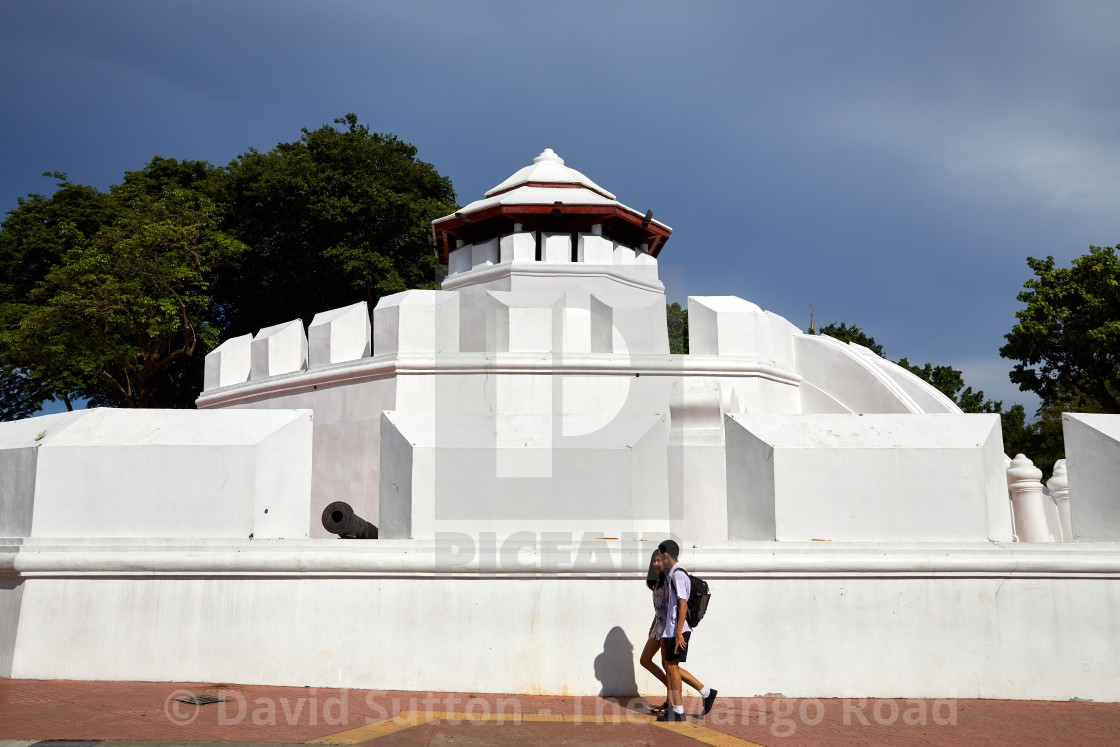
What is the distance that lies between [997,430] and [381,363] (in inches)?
300

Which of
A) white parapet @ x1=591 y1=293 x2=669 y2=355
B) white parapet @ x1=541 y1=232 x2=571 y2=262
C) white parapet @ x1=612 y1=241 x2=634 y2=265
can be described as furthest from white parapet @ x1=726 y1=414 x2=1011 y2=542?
white parapet @ x1=612 y1=241 x2=634 y2=265

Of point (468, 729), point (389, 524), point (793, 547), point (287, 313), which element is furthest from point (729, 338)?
point (287, 313)

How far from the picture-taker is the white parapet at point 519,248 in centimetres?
1514

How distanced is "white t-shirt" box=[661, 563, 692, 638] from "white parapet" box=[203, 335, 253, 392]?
33.0ft

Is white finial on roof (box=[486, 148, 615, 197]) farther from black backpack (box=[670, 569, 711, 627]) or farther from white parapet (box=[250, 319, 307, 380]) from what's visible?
black backpack (box=[670, 569, 711, 627])

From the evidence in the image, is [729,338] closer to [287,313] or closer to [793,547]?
[793,547]

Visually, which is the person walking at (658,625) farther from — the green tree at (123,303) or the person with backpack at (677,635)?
the green tree at (123,303)

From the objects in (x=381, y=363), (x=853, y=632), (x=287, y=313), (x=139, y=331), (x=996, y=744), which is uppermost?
(x=287, y=313)

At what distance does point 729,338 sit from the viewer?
465 inches

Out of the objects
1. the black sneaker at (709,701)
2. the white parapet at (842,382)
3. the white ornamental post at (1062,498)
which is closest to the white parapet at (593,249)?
the white parapet at (842,382)

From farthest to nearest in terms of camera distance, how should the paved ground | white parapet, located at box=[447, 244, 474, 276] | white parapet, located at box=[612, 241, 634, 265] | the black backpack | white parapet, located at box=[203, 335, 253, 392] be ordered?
white parapet, located at box=[447, 244, 474, 276] < white parapet, located at box=[612, 241, 634, 265] < white parapet, located at box=[203, 335, 253, 392] < the black backpack < the paved ground

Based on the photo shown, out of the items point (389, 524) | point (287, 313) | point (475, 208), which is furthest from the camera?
point (287, 313)

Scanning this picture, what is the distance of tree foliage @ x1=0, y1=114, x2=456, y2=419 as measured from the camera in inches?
873

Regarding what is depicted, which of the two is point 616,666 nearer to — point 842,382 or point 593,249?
point 842,382
